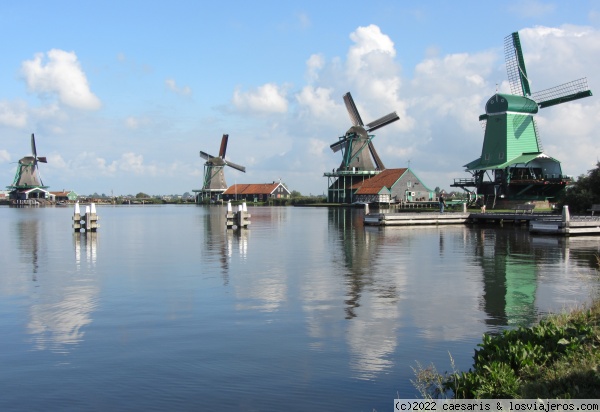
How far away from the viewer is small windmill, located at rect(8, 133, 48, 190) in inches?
5379

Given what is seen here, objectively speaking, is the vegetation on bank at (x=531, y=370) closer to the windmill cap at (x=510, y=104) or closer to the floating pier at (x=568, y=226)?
the floating pier at (x=568, y=226)

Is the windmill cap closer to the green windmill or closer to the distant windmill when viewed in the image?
the green windmill

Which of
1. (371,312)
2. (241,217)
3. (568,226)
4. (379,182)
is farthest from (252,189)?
(371,312)

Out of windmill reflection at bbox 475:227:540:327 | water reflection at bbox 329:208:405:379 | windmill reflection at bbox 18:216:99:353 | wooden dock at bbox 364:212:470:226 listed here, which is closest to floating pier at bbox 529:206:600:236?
windmill reflection at bbox 475:227:540:327

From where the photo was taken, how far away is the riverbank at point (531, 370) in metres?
7.07

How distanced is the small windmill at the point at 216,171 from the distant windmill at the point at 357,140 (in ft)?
130

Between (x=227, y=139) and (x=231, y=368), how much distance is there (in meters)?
126

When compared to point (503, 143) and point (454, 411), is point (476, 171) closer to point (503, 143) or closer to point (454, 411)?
point (503, 143)

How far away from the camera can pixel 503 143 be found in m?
64.8

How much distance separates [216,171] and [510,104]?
83.6 metres

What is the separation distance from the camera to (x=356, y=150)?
101 meters

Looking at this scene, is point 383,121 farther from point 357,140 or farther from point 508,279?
point 508,279

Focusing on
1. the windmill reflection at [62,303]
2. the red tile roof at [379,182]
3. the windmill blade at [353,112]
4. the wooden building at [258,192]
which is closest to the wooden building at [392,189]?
the red tile roof at [379,182]

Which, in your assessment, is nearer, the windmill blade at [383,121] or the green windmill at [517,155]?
the green windmill at [517,155]
